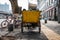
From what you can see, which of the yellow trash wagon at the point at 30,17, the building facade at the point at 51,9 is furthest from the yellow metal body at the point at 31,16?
the building facade at the point at 51,9

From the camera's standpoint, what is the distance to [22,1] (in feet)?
78.0

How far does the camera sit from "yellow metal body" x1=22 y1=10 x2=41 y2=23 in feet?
23.6

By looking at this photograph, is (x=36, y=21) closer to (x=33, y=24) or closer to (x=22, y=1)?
(x=33, y=24)

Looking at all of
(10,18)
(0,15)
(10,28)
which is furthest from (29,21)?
(0,15)

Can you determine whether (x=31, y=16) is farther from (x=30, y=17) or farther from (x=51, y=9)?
(x=51, y=9)

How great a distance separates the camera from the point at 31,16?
7312mm

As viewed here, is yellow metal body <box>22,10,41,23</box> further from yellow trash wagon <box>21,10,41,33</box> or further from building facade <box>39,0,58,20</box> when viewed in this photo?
building facade <box>39,0,58,20</box>

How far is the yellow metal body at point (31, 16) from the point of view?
7207 mm

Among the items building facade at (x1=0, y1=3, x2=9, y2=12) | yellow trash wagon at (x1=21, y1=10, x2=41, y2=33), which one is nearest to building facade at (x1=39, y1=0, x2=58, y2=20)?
building facade at (x1=0, y1=3, x2=9, y2=12)

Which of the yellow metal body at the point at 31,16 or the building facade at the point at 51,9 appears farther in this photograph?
the building facade at the point at 51,9

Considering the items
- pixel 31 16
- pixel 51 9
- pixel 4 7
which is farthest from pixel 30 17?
pixel 51 9

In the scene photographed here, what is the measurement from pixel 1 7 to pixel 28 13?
15577 mm

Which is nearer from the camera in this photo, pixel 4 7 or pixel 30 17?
pixel 30 17

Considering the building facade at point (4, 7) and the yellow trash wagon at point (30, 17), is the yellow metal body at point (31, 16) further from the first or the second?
the building facade at point (4, 7)
